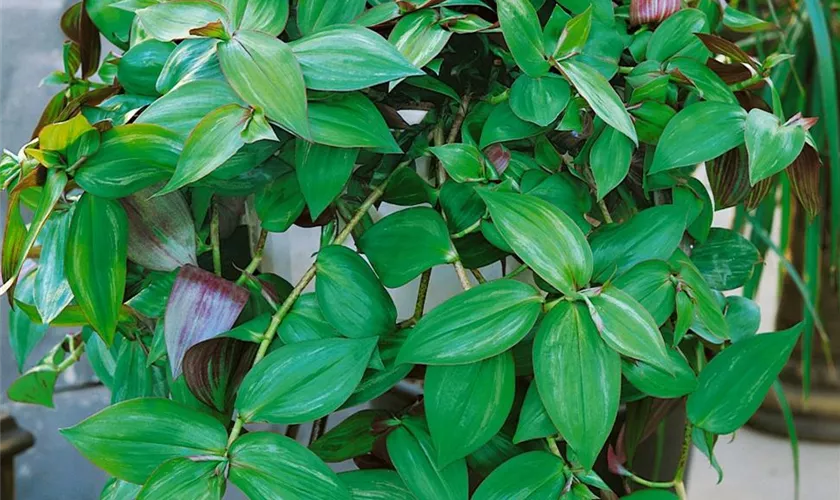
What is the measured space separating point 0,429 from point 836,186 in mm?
792

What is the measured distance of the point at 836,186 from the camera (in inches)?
23.3

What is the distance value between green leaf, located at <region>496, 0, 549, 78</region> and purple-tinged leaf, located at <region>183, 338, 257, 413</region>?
0.17 metres

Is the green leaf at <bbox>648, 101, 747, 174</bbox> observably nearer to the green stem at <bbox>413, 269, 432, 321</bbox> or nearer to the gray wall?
the green stem at <bbox>413, 269, 432, 321</bbox>

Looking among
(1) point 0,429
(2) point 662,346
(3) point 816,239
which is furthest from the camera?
(3) point 816,239

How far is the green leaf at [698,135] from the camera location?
318 mm

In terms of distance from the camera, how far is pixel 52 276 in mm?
306

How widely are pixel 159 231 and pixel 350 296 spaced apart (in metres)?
0.08

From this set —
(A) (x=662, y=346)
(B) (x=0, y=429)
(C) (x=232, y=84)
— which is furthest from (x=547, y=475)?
(B) (x=0, y=429)

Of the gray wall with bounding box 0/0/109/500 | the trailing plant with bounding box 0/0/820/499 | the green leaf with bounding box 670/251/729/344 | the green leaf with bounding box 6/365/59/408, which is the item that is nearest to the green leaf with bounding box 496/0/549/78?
the trailing plant with bounding box 0/0/820/499

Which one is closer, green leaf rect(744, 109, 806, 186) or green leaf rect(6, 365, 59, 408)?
green leaf rect(744, 109, 806, 186)

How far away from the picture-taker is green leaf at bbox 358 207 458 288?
1.05ft

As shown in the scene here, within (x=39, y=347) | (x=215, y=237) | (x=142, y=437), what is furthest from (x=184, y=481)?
(x=39, y=347)

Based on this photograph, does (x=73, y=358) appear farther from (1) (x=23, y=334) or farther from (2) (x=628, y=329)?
(2) (x=628, y=329)

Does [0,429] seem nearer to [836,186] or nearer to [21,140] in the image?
[21,140]
